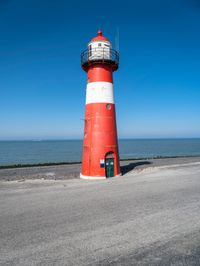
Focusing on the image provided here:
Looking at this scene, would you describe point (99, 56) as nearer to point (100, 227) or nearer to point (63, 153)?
point (100, 227)

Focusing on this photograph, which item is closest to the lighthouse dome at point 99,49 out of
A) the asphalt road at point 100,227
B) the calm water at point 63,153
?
the asphalt road at point 100,227

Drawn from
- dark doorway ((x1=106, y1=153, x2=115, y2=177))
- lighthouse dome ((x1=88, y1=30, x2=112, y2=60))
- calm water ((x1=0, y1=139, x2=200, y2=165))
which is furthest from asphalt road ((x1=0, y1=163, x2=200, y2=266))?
calm water ((x1=0, y1=139, x2=200, y2=165))

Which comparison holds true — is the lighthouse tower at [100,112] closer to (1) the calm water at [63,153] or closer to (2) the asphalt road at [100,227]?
(2) the asphalt road at [100,227]

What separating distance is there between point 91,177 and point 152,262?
11.1 meters

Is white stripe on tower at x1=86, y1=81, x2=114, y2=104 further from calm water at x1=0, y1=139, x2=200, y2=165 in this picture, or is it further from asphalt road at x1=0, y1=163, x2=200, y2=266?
calm water at x1=0, y1=139, x2=200, y2=165

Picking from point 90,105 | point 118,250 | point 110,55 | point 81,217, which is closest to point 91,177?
point 90,105

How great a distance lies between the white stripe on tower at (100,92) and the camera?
1603 cm

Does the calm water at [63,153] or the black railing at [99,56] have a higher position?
the black railing at [99,56]

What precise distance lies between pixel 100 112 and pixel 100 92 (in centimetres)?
148

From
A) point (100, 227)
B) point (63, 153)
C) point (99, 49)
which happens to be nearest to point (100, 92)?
point (99, 49)

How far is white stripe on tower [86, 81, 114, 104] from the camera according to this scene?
16031 mm

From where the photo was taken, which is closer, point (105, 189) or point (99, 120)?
point (105, 189)

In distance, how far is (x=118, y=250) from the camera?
5586 millimetres

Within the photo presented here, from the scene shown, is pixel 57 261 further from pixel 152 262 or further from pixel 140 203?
pixel 140 203
